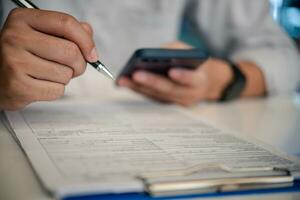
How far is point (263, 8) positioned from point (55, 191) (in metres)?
0.60

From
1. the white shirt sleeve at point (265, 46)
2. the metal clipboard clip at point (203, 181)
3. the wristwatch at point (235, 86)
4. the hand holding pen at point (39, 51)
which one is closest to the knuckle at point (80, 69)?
the hand holding pen at point (39, 51)

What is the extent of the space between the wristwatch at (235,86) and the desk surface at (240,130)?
16 mm

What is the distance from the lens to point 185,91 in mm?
532

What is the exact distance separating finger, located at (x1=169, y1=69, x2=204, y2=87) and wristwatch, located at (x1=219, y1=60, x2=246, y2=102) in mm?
61

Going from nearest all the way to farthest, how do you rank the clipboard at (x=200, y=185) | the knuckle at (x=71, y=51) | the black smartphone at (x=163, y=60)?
the clipboard at (x=200, y=185) → the knuckle at (x=71, y=51) → the black smartphone at (x=163, y=60)

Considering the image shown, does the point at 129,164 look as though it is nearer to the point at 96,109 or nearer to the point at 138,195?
the point at 138,195

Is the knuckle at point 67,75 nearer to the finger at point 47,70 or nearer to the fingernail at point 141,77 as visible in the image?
the finger at point 47,70

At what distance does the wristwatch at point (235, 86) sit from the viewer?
595 mm

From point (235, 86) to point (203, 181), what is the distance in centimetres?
38

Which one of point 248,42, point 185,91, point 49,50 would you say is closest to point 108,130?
point 49,50

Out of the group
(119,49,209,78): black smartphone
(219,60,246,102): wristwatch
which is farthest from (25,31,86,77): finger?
(219,60,246,102): wristwatch

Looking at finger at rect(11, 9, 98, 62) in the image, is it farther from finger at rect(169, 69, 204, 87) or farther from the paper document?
finger at rect(169, 69, 204, 87)

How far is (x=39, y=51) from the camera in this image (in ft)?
1.11

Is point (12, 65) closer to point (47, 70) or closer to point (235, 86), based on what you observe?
point (47, 70)
